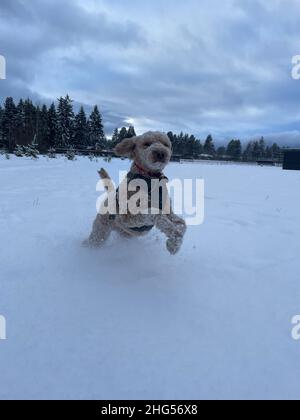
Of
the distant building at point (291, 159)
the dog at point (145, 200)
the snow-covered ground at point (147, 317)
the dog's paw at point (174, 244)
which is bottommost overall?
the snow-covered ground at point (147, 317)

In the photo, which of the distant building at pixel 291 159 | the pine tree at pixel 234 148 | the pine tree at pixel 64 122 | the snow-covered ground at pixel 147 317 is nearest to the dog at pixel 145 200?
the snow-covered ground at pixel 147 317

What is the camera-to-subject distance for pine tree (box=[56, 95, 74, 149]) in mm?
46500

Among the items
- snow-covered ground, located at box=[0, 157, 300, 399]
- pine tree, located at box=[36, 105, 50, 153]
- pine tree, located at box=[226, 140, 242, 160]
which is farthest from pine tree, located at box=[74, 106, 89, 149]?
snow-covered ground, located at box=[0, 157, 300, 399]

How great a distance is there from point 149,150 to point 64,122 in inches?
1869

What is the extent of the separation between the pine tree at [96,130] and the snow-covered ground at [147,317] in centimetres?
4551

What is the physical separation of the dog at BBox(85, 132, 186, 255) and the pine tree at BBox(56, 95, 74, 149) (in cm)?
4548

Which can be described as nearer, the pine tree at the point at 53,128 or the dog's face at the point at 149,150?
the dog's face at the point at 149,150

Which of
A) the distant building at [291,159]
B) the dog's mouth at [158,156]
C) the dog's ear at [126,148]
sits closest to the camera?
the dog's mouth at [158,156]

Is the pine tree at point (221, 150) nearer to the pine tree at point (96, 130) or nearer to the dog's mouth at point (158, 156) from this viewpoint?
the pine tree at point (96, 130)

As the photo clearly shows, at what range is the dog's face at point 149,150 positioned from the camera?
9.80ft

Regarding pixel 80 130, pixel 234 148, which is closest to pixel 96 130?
pixel 80 130

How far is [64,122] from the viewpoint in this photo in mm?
46938

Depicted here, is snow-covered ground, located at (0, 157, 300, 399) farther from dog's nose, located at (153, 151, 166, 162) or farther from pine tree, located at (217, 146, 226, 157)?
pine tree, located at (217, 146, 226, 157)

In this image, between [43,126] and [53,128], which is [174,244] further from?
[43,126]
